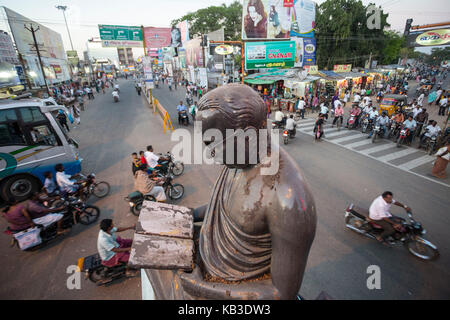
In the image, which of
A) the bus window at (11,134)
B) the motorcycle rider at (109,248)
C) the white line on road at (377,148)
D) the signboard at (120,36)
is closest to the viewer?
the motorcycle rider at (109,248)

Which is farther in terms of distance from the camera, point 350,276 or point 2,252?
point 2,252

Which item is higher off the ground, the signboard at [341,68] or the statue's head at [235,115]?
the signboard at [341,68]

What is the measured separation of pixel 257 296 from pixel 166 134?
12.1 m

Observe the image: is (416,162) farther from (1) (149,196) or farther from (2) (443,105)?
(2) (443,105)

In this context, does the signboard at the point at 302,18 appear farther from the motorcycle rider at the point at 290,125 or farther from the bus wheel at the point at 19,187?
the bus wheel at the point at 19,187

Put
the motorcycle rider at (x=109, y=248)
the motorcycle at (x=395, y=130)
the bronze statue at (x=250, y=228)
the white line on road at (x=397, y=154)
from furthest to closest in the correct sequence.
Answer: the motorcycle at (x=395, y=130), the white line on road at (x=397, y=154), the motorcycle rider at (x=109, y=248), the bronze statue at (x=250, y=228)

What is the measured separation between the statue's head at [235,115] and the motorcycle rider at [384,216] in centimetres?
435

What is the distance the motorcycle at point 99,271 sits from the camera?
3.78 metres

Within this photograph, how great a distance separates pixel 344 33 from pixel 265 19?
12996 millimetres

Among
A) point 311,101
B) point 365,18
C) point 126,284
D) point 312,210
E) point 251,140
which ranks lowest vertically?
point 126,284

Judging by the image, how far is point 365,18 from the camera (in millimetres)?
27938

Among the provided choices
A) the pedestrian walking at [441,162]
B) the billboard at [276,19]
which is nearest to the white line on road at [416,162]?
the pedestrian walking at [441,162]
